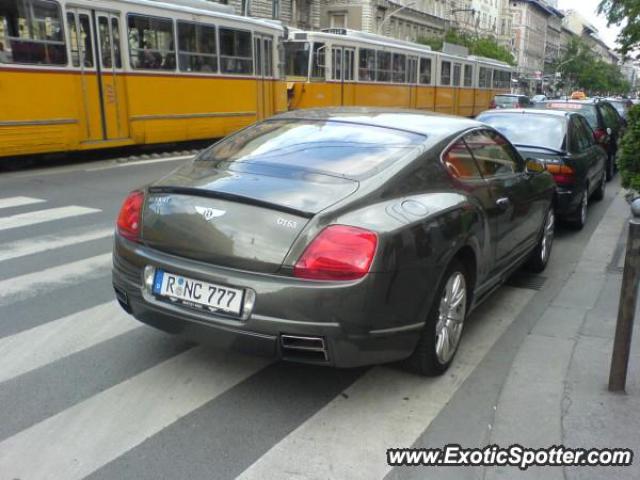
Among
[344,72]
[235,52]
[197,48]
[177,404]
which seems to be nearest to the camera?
[177,404]

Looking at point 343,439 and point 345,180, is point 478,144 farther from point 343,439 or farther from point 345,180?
point 343,439

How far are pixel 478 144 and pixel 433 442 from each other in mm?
2383

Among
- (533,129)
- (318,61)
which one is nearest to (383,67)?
(318,61)

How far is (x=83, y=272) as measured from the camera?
18.5ft

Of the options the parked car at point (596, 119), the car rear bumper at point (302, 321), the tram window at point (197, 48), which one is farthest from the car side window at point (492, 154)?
the tram window at point (197, 48)

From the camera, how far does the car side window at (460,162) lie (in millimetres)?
4089

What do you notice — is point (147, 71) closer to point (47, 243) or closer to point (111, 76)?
point (111, 76)

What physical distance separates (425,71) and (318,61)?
7988 millimetres

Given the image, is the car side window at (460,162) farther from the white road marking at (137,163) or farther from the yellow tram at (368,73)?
the yellow tram at (368,73)

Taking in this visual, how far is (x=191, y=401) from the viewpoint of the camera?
3477mm

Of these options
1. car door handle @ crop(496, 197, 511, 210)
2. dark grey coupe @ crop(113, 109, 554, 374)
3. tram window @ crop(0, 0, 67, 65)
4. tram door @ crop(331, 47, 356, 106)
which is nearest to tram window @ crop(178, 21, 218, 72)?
tram window @ crop(0, 0, 67, 65)

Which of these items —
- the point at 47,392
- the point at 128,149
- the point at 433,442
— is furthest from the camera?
the point at 128,149

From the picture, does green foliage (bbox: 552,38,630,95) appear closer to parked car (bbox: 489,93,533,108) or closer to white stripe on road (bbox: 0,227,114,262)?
parked car (bbox: 489,93,533,108)

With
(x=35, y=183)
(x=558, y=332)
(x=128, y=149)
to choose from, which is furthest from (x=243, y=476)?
(x=128, y=149)
